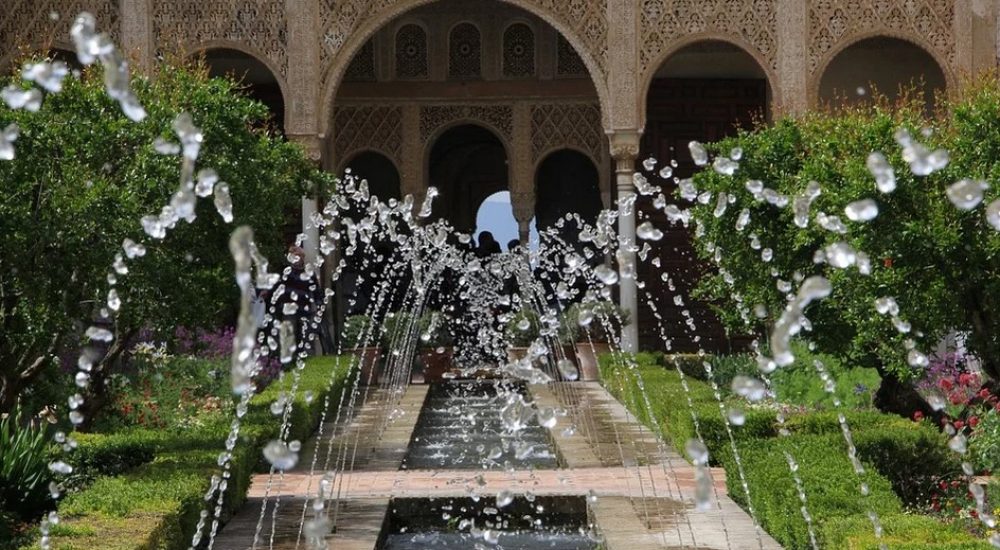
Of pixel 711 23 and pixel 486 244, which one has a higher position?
pixel 711 23

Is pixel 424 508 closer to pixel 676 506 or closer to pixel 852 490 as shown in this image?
pixel 676 506

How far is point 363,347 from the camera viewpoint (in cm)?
1448

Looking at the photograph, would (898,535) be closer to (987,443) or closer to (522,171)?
(987,443)

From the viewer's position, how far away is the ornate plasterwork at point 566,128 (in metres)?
17.5

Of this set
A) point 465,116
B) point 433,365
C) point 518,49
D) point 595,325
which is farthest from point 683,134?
point 433,365

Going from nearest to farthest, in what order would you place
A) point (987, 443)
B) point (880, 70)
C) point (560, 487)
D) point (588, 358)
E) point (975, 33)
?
point (987, 443), point (560, 487), point (975, 33), point (588, 358), point (880, 70)

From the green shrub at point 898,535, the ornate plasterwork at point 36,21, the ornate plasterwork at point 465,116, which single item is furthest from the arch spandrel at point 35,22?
the green shrub at point 898,535

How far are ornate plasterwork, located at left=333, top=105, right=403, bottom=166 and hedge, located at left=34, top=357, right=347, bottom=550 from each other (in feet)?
28.9

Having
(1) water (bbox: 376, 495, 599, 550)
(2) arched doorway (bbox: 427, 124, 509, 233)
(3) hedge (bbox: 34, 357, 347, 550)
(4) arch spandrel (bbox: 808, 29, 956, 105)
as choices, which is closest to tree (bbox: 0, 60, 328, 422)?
(3) hedge (bbox: 34, 357, 347, 550)

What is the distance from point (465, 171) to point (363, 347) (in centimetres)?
816

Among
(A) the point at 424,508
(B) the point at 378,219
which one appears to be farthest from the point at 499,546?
(B) the point at 378,219

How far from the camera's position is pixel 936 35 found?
14305mm

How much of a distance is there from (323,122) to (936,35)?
5.51 meters

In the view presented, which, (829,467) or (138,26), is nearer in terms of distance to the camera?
(829,467)
